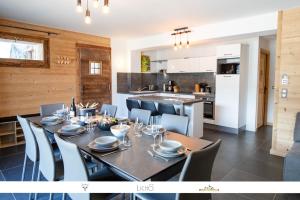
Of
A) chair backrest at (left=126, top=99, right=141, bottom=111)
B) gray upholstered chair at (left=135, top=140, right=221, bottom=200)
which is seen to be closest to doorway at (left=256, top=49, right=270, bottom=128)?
chair backrest at (left=126, top=99, right=141, bottom=111)

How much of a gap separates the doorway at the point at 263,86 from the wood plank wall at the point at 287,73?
1.83m

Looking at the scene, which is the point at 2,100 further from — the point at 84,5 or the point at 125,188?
the point at 125,188

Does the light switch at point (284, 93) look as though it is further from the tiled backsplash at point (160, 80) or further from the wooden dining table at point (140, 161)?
the tiled backsplash at point (160, 80)

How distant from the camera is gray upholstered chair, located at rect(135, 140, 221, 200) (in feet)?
4.08

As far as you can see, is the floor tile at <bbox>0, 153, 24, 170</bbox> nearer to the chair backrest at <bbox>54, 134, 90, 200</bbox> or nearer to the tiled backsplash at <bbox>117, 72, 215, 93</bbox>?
the chair backrest at <bbox>54, 134, 90, 200</bbox>

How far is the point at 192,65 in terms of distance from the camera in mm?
5895

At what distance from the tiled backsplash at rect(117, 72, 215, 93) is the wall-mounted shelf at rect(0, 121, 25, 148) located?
9.57 ft

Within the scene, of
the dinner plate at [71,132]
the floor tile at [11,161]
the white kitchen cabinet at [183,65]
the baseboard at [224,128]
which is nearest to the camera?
the dinner plate at [71,132]

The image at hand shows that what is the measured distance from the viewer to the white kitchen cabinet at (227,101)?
4.79m

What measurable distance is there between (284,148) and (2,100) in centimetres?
548

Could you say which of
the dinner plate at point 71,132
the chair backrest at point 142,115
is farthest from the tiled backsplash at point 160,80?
the dinner plate at point 71,132

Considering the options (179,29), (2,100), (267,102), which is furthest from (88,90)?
(267,102)

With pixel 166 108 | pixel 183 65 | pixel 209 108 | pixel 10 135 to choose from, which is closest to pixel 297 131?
pixel 166 108

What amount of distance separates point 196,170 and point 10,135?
4.31 m
